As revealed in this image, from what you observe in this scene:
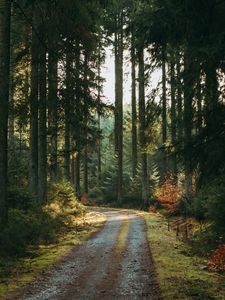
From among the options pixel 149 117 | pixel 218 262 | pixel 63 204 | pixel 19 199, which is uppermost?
pixel 149 117

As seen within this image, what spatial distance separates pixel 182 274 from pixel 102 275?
2.03 meters

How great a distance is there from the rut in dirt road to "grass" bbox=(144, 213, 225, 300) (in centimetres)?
28

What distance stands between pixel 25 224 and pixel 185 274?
6895mm

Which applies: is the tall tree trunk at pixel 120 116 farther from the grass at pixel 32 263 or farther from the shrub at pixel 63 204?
the grass at pixel 32 263

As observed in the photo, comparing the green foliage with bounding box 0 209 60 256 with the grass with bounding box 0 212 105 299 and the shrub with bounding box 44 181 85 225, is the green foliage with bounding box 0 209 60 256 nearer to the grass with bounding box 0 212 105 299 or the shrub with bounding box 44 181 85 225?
the grass with bounding box 0 212 105 299

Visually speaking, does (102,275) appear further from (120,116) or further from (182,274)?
(120,116)

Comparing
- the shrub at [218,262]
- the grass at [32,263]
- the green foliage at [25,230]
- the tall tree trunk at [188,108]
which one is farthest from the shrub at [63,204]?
the tall tree trunk at [188,108]

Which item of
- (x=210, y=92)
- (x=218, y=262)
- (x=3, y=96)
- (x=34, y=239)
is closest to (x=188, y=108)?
(x=210, y=92)

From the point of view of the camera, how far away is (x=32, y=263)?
13.0m

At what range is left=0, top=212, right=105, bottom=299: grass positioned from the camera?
10.6m

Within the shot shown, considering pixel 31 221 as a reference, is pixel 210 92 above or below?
above

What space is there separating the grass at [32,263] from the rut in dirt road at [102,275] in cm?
33

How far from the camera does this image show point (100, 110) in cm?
2505

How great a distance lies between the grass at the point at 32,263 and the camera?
10619 mm
